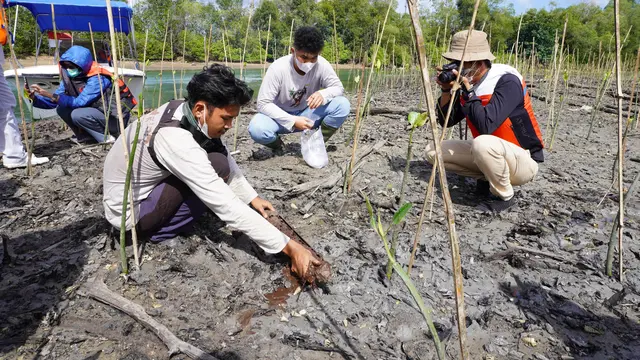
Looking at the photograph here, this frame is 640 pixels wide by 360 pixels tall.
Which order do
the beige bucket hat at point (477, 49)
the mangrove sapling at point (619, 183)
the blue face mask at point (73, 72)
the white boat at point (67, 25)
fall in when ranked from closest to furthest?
the mangrove sapling at point (619, 183), the beige bucket hat at point (477, 49), the blue face mask at point (73, 72), the white boat at point (67, 25)

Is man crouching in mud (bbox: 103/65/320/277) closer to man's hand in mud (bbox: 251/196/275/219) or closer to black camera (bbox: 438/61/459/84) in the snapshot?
man's hand in mud (bbox: 251/196/275/219)

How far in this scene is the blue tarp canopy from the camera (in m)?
6.12

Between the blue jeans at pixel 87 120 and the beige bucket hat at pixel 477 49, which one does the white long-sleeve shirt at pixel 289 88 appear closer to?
the beige bucket hat at pixel 477 49

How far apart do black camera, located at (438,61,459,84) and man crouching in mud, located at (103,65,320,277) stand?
4.48 feet

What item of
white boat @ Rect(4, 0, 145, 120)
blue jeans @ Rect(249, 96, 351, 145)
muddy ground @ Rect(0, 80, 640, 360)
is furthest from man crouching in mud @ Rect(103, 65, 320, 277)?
white boat @ Rect(4, 0, 145, 120)

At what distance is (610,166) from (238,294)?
378 centimetres

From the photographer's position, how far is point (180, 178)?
1.75m

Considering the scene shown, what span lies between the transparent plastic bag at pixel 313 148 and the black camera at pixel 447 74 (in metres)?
1.21

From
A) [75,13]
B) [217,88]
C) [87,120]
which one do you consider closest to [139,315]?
[217,88]

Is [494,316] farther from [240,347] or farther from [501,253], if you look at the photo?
[240,347]

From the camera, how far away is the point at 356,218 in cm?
248

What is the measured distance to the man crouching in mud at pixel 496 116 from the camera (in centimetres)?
243

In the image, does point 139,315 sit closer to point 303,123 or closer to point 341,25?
point 303,123

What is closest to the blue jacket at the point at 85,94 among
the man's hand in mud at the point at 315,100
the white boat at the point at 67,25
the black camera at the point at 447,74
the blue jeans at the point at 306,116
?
the white boat at the point at 67,25
